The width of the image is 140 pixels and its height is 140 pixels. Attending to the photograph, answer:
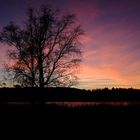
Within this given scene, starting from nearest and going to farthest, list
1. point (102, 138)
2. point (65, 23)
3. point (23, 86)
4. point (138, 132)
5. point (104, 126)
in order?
point (102, 138), point (138, 132), point (104, 126), point (23, 86), point (65, 23)

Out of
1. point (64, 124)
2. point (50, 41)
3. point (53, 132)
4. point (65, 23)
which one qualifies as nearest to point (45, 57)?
point (50, 41)

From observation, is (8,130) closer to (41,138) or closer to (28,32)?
(41,138)

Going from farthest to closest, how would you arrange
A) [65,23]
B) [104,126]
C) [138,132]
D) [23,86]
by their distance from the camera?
[65,23]
[23,86]
[104,126]
[138,132]

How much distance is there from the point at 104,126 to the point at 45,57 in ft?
65.7

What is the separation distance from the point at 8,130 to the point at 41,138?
2.54 metres

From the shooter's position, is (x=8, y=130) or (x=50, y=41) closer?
(x=8, y=130)

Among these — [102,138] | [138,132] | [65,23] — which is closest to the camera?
[102,138]

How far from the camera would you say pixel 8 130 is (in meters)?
13.9

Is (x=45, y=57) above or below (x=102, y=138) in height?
above

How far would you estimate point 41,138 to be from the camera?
12062 millimetres

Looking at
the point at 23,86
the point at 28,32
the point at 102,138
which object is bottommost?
the point at 102,138

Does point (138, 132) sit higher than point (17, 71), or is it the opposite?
point (17, 71)

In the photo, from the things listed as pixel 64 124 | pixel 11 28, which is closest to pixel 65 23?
pixel 11 28

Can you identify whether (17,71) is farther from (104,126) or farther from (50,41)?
(104,126)
